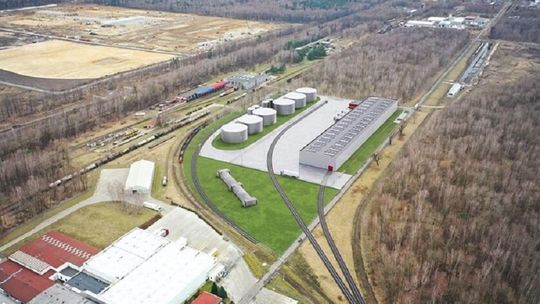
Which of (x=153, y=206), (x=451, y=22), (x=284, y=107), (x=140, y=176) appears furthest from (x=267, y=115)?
(x=451, y=22)

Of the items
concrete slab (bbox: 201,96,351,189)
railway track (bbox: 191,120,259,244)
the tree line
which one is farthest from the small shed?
the tree line

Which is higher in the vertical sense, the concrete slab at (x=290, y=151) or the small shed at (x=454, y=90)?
the small shed at (x=454, y=90)

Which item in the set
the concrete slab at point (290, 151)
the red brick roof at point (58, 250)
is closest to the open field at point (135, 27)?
the concrete slab at point (290, 151)

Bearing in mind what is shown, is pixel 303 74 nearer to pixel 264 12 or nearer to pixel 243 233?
pixel 243 233

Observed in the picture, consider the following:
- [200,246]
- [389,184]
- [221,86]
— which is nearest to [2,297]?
[200,246]

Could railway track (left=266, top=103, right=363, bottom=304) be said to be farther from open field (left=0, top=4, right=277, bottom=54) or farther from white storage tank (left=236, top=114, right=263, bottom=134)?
open field (left=0, top=4, right=277, bottom=54)

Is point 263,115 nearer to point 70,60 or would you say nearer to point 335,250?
point 335,250

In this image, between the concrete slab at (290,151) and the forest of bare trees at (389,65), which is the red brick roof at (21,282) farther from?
the forest of bare trees at (389,65)
